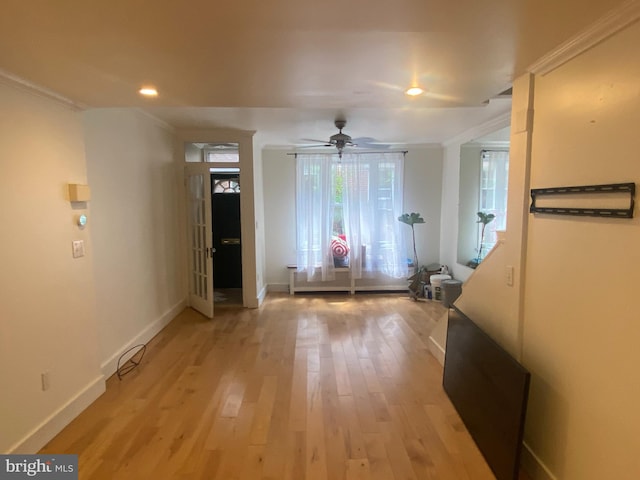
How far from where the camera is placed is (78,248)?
2.52 metres

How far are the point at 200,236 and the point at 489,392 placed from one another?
12.4 feet

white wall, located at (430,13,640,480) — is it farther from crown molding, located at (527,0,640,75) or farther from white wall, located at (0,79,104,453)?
white wall, located at (0,79,104,453)

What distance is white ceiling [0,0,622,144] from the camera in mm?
1339

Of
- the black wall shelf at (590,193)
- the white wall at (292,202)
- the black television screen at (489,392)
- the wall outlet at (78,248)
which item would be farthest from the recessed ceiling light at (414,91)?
the white wall at (292,202)

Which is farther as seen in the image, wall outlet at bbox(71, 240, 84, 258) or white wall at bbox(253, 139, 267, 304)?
white wall at bbox(253, 139, 267, 304)

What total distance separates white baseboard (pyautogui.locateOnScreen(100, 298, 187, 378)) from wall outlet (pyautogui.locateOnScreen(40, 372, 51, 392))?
27.3 inches

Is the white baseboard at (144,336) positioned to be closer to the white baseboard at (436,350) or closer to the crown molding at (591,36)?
the white baseboard at (436,350)

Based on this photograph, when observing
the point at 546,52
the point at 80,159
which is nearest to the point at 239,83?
the point at 80,159

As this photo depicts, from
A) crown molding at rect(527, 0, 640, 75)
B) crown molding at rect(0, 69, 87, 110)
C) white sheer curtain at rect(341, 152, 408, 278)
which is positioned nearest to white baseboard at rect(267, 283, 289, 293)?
white sheer curtain at rect(341, 152, 408, 278)

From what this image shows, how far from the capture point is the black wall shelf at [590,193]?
1.33 meters

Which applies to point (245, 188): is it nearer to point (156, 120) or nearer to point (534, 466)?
point (156, 120)

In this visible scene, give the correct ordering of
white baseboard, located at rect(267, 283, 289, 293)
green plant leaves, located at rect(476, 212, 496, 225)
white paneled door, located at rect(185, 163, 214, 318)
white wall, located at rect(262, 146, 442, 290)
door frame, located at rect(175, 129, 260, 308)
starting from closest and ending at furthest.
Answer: white paneled door, located at rect(185, 163, 214, 318) → door frame, located at rect(175, 129, 260, 308) → green plant leaves, located at rect(476, 212, 496, 225) → white wall, located at rect(262, 146, 442, 290) → white baseboard, located at rect(267, 283, 289, 293)

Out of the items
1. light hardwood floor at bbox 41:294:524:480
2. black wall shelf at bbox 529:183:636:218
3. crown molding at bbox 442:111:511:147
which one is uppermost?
crown molding at bbox 442:111:511:147

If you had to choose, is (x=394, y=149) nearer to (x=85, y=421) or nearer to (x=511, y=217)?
(x=511, y=217)
